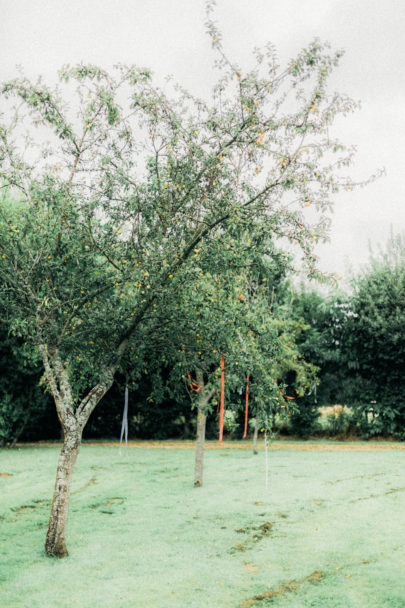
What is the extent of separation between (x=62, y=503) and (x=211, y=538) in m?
2.33

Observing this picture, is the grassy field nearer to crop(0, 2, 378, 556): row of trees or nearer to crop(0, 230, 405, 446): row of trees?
crop(0, 2, 378, 556): row of trees

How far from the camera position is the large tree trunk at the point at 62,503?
22.9 ft

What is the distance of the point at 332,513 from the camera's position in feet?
29.8

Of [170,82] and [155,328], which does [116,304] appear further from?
[170,82]

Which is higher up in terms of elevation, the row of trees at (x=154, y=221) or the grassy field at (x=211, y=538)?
the row of trees at (x=154, y=221)

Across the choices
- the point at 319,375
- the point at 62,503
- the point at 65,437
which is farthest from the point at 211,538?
the point at 319,375

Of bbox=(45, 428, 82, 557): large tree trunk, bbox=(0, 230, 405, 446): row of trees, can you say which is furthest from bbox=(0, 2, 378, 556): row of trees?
bbox=(0, 230, 405, 446): row of trees

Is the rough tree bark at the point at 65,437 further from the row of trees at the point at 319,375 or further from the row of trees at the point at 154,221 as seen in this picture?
the row of trees at the point at 319,375

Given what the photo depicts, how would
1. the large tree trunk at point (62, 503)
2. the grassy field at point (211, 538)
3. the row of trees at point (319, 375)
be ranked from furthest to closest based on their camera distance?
the row of trees at point (319, 375)
the large tree trunk at point (62, 503)
the grassy field at point (211, 538)

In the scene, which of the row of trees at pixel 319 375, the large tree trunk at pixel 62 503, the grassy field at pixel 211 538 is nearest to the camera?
the grassy field at pixel 211 538

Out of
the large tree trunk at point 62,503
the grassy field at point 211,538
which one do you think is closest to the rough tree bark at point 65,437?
the large tree trunk at point 62,503

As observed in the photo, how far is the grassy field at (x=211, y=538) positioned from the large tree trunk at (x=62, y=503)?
0.18 m

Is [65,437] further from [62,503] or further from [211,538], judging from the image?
[211,538]

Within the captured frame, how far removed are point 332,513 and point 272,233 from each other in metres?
5.26
